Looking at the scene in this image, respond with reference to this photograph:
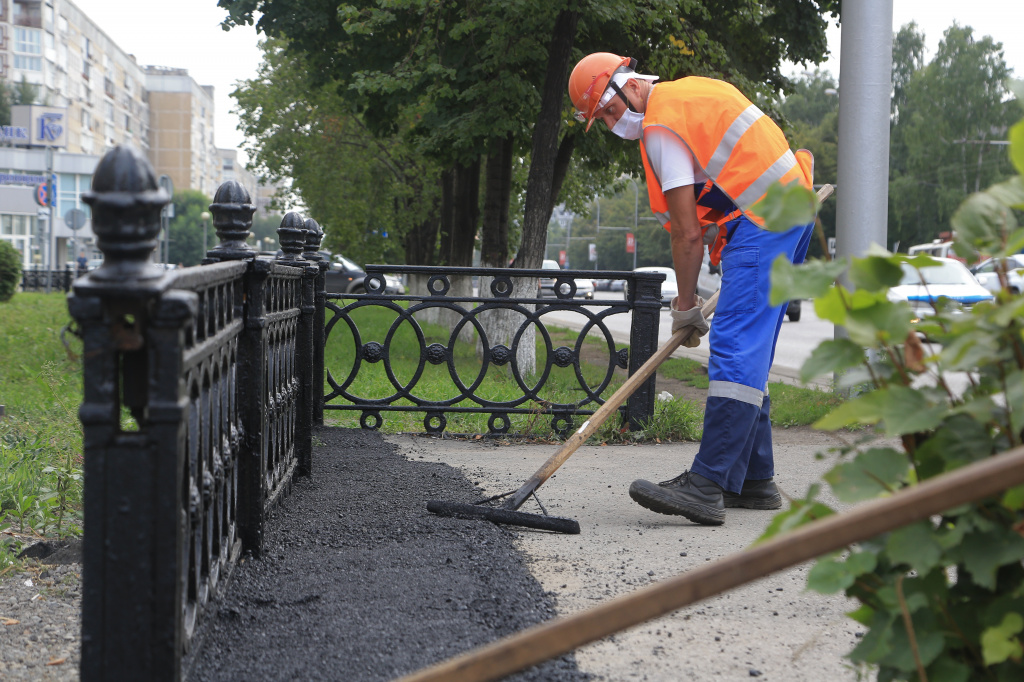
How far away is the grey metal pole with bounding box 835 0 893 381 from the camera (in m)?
7.35

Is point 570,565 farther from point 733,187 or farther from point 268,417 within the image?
point 733,187

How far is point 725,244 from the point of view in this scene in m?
3.93

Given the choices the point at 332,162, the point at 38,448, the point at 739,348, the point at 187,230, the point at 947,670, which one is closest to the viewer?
the point at 947,670

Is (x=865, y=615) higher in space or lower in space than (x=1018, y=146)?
lower

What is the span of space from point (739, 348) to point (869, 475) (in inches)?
98.0

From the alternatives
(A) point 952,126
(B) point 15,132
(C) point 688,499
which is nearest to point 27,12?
(B) point 15,132

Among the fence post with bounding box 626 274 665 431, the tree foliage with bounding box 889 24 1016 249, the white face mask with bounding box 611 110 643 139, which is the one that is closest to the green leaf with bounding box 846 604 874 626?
the white face mask with bounding box 611 110 643 139

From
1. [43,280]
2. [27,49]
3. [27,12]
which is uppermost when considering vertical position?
[27,12]

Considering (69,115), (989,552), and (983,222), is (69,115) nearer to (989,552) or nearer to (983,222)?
(983,222)

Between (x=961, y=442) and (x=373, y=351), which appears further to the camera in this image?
(x=373, y=351)

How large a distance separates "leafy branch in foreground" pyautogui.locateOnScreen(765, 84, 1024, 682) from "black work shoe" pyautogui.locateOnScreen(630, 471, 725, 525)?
2.42 metres

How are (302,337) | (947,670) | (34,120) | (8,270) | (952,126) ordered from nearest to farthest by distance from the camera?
(947,670), (302,337), (8,270), (952,126), (34,120)

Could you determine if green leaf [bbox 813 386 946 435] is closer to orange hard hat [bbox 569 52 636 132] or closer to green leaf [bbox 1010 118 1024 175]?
green leaf [bbox 1010 118 1024 175]

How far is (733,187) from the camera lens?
3742 millimetres
